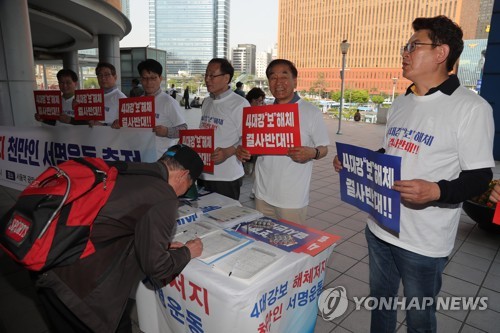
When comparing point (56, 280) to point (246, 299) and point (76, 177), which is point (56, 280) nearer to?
point (76, 177)

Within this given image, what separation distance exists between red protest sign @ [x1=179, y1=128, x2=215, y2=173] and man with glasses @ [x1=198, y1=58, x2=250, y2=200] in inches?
3.5

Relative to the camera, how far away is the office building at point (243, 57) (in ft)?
361

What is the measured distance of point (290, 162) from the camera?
252cm

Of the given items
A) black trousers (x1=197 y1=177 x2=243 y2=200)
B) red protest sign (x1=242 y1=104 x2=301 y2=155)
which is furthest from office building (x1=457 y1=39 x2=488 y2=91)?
red protest sign (x1=242 y1=104 x2=301 y2=155)

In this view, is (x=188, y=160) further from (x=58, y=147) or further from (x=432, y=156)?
(x=58, y=147)

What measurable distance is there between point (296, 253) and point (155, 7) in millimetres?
94658

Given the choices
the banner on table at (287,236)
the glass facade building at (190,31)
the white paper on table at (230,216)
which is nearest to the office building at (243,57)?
the glass facade building at (190,31)

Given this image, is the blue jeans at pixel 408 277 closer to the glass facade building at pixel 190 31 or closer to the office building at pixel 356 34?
the office building at pixel 356 34

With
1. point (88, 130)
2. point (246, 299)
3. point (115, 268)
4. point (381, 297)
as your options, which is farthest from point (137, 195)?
point (88, 130)

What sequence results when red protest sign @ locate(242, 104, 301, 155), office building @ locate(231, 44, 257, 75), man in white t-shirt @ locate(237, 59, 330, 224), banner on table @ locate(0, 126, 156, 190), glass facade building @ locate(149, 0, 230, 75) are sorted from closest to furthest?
red protest sign @ locate(242, 104, 301, 155) → man in white t-shirt @ locate(237, 59, 330, 224) → banner on table @ locate(0, 126, 156, 190) → glass facade building @ locate(149, 0, 230, 75) → office building @ locate(231, 44, 257, 75)

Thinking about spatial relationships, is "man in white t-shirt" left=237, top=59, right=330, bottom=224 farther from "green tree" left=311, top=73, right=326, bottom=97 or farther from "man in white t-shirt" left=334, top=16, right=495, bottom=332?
"green tree" left=311, top=73, right=326, bottom=97

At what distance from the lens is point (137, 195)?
1381 millimetres

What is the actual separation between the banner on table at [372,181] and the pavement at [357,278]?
118cm

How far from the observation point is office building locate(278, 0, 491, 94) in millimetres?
68938
